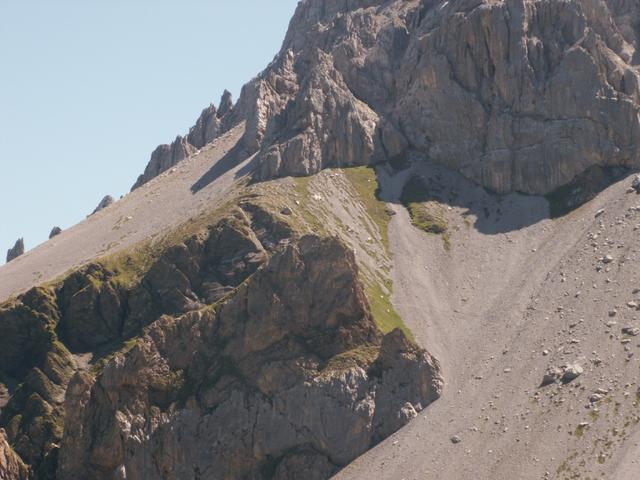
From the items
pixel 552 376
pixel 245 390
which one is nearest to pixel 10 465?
pixel 245 390

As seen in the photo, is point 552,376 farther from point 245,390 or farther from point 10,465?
point 10,465

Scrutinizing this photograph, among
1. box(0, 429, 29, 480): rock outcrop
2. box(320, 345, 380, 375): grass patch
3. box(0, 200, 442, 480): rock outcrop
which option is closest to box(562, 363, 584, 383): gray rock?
box(0, 200, 442, 480): rock outcrop

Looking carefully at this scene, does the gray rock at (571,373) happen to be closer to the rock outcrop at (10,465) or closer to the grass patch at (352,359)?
the grass patch at (352,359)

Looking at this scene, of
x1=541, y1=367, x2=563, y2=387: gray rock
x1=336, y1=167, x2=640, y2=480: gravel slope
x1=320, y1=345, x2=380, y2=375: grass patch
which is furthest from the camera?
x1=320, y1=345, x2=380, y2=375: grass patch

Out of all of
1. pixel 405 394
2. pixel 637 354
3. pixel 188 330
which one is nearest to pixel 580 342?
pixel 637 354

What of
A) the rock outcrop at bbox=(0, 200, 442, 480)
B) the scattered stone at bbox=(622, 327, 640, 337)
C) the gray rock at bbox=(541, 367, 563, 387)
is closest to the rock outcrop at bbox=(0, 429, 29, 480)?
the rock outcrop at bbox=(0, 200, 442, 480)

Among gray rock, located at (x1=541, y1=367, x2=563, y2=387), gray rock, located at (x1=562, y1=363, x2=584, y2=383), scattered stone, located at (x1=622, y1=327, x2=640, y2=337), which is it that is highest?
gray rock, located at (x1=541, y1=367, x2=563, y2=387)

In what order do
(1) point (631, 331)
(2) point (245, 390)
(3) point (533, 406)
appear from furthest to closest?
(1) point (631, 331) < (2) point (245, 390) < (3) point (533, 406)

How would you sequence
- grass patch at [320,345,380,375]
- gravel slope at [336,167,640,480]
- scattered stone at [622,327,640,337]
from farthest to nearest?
1. grass patch at [320,345,380,375]
2. scattered stone at [622,327,640,337]
3. gravel slope at [336,167,640,480]

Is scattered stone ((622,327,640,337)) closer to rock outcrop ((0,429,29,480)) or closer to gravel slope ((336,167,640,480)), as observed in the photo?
gravel slope ((336,167,640,480))

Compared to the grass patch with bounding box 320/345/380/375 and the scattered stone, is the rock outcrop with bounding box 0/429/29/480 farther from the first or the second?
the scattered stone

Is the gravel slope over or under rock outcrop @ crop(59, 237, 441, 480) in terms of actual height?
under

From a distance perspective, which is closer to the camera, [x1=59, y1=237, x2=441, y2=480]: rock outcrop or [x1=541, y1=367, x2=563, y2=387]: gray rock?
[x1=59, y1=237, x2=441, y2=480]: rock outcrop

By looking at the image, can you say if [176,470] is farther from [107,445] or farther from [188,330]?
[188,330]
